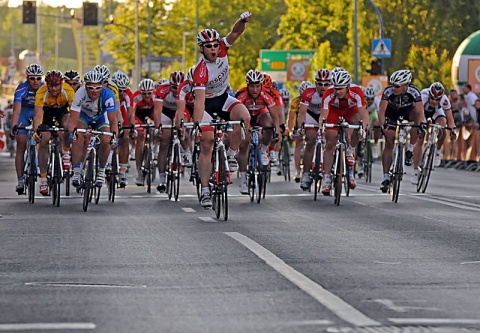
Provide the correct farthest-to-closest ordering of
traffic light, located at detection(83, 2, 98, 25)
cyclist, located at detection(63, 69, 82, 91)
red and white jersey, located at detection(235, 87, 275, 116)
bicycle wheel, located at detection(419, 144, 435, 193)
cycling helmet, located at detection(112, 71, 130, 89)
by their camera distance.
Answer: traffic light, located at detection(83, 2, 98, 25), cycling helmet, located at detection(112, 71, 130, 89), bicycle wheel, located at detection(419, 144, 435, 193), cyclist, located at detection(63, 69, 82, 91), red and white jersey, located at detection(235, 87, 275, 116)

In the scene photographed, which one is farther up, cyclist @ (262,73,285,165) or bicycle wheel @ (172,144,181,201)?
cyclist @ (262,73,285,165)

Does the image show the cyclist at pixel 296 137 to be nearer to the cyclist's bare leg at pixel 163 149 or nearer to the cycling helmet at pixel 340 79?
the cyclist's bare leg at pixel 163 149

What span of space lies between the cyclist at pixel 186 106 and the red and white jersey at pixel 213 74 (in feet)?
0.76

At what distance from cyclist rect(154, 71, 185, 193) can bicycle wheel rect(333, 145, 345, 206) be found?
9.84ft

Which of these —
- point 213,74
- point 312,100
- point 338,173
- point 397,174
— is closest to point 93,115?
point 213,74

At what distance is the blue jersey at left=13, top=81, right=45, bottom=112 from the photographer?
21.8 m

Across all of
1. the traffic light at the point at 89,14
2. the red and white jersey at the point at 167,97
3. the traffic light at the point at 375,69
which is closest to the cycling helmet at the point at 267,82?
the red and white jersey at the point at 167,97

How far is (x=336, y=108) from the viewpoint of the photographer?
71.0ft

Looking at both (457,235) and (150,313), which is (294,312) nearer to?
(150,313)

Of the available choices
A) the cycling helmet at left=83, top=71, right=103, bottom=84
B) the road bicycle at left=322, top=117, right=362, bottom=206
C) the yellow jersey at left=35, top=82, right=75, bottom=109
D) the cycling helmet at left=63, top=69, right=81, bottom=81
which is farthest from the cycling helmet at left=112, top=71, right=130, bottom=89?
the cycling helmet at left=83, top=71, right=103, bottom=84

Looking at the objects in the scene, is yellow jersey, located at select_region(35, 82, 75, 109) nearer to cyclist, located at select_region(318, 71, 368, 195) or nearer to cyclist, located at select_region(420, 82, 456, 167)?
cyclist, located at select_region(318, 71, 368, 195)

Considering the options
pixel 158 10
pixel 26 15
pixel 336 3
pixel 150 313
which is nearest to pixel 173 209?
pixel 150 313

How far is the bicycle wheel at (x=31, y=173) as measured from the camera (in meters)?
20.9

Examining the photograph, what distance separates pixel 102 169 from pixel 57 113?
4.85 feet
